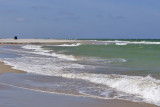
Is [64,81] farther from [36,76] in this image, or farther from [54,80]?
[36,76]

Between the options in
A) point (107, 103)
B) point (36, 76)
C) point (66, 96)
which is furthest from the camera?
point (36, 76)

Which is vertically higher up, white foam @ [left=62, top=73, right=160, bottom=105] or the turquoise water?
white foam @ [left=62, top=73, right=160, bottom=105]

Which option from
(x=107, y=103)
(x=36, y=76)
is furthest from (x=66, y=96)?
(x=36, y=76)

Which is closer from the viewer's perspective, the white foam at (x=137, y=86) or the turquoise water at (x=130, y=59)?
the white foam at (x=137, y=86)

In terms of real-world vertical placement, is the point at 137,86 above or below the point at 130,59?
above

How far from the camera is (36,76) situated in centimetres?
1366

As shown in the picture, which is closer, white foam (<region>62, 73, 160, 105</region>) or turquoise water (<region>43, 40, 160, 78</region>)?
white foam (<region>62, 73, 160, 105</region>)

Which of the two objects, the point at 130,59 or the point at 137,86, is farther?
the point at 130,59

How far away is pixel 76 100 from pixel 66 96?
26.6 inches

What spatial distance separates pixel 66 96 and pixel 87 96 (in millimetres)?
592

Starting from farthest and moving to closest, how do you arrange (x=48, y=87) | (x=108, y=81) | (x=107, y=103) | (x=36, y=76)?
(x=36, y=76) < (x=108, y=81) < (x=48, y=87) < (x=107, y=103)

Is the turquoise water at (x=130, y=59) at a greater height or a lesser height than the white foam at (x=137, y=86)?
lesser

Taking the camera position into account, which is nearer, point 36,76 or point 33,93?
point 33,93

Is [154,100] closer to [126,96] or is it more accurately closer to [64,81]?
[126,96]
